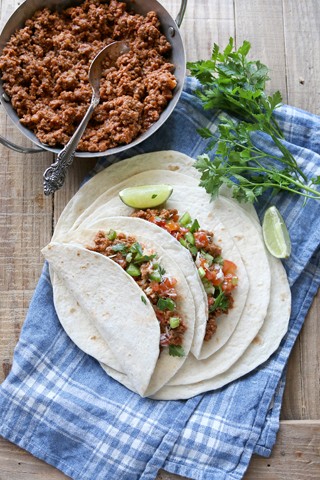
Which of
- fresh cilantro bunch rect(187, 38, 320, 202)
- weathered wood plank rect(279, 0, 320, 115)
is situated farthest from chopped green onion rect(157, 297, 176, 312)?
weathered wood plank rect(279, 0, 320, 115)

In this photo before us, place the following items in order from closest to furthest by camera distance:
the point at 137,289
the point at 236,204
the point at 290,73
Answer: the point at 137,289 → the point at 236,204 → the point at 290,73

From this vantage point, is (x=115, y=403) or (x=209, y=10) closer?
(x=115, y=403)

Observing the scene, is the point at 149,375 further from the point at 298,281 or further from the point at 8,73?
the point at 8,73

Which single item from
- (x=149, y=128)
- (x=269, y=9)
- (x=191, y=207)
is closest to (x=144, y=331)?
(x=191, y=207)

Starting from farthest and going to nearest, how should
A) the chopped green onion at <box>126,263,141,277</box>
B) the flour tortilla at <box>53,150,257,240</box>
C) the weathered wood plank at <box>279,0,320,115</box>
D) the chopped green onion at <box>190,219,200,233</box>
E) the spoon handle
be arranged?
the weathered wood plank at <box>279,0,320,115</box>, the flour tortilla at <box>53,150,257,240</box>, the chopped green onion at <box>190,219,200,233</box>, the chopped green onion at <box>126,263,141,277</box>, the spoon handle

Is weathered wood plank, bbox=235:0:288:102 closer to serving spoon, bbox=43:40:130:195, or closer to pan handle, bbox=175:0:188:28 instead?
pan handle, bbox=175:0:188:28

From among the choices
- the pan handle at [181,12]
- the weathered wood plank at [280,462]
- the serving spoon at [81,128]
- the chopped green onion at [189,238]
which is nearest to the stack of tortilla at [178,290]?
the chopped green onion at [189,238]
